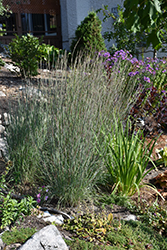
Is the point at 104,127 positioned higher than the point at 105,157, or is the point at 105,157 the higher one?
the point at 104,127

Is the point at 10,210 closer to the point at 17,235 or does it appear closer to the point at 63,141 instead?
the point at 17,235

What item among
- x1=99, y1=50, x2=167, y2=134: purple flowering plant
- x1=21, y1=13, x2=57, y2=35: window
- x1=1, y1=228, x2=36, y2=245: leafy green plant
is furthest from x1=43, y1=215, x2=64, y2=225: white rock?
x1=21, y1=13, x2=57, y2=35: window

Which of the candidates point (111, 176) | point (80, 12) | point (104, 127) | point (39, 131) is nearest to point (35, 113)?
point (39, 131)

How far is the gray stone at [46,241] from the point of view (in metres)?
1.88

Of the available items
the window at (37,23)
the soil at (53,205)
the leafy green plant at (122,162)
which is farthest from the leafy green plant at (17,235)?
the window at (37,23)

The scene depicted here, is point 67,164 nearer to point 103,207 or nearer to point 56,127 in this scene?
point 56,127

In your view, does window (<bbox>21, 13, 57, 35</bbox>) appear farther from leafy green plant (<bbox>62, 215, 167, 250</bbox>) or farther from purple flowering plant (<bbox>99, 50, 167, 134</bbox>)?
leafy green plant (<bbox>62, 215, 167, 250</bbox>)

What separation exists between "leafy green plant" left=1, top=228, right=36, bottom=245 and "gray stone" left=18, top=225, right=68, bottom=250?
8 cm

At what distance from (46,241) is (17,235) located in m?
0.24

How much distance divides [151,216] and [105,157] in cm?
81

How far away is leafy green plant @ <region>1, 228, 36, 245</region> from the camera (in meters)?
1.92

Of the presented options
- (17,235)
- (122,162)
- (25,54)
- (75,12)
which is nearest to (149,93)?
(122,162)

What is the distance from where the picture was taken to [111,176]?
3.19 m

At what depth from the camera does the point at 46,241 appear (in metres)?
1.93
